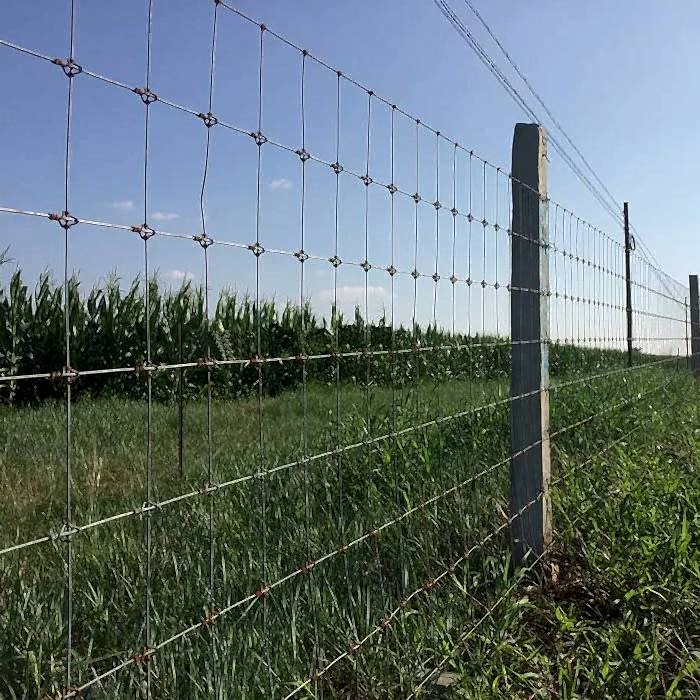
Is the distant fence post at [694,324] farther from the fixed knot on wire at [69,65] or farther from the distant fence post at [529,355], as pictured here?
the fixed knot on wire at [69,65]

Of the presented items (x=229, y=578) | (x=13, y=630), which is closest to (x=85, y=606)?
(x=13, y=630)

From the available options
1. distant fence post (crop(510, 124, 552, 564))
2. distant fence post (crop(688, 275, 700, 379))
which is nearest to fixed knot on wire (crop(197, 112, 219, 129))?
distant fence post (crop(510, 124, 552, 564))

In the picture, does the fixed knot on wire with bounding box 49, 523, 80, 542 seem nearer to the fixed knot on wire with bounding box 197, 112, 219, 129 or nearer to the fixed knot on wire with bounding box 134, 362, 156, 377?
the fixed knot on wire with bounding box 134, 362, 156, 377

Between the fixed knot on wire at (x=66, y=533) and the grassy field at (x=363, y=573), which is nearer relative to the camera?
the fixed knot on wire at (x=66, y=533)

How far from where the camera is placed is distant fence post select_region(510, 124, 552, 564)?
359 cm

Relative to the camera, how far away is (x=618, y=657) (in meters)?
2.83

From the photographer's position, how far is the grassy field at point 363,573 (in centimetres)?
238

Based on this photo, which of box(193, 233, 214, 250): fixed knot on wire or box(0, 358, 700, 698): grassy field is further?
box(0, 358, 700, 698): grassy field

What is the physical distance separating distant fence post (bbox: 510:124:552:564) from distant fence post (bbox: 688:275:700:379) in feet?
29.7

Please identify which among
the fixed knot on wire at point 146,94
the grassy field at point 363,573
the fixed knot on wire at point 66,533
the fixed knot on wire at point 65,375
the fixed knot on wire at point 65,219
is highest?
the fixed knot on wire at point 146,94

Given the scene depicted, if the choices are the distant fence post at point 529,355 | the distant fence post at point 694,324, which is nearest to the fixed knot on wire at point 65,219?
the distant fence post at point 529,355

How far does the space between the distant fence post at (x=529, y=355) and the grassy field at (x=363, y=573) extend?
123 millimetres

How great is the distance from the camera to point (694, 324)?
42.4ft

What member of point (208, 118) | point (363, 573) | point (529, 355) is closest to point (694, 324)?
point (529, 355)
